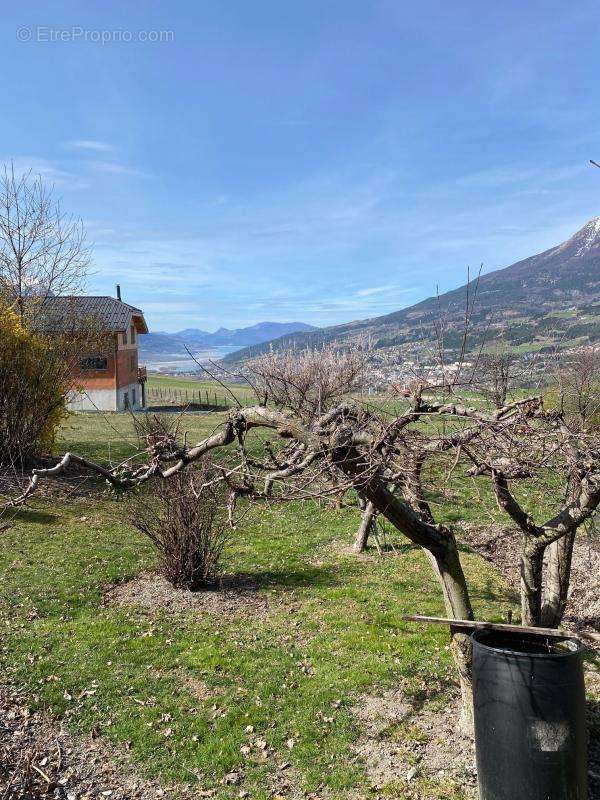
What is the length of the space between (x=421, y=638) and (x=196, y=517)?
142 inches

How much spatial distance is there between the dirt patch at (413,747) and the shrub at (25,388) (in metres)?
12.6

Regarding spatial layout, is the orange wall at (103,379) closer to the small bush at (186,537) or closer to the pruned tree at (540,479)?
the small bush at (186,537)

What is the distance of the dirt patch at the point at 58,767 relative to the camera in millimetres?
4598

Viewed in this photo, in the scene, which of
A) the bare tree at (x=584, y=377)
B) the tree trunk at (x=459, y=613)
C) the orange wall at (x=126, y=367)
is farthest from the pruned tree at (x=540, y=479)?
the orange wall at (x=126, y=367)

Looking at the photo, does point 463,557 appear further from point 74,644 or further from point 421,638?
point 74,644

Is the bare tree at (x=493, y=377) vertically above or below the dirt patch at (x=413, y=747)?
above

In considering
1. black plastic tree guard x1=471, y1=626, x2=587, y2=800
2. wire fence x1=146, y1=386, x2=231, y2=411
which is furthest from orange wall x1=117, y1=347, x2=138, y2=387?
black plastic tree guard x1=471, y1=626, x2=587, y2=800

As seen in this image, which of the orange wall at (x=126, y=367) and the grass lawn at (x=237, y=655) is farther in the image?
the orange wall at (x=126, y=367)

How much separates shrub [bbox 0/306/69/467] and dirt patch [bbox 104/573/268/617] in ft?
26.1

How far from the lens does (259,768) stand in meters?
4.85

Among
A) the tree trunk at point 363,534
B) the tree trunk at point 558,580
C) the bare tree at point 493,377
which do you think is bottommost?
the tree trunk at point 363,534

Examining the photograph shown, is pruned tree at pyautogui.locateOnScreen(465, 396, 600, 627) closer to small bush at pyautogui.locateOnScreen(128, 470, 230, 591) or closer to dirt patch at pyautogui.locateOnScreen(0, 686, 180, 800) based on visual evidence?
dirt patch at pyautogui.locateOnScreen(0, 686, 180, 800)

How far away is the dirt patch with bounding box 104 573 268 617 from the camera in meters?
8.11

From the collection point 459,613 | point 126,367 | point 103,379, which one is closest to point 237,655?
point 459,613
